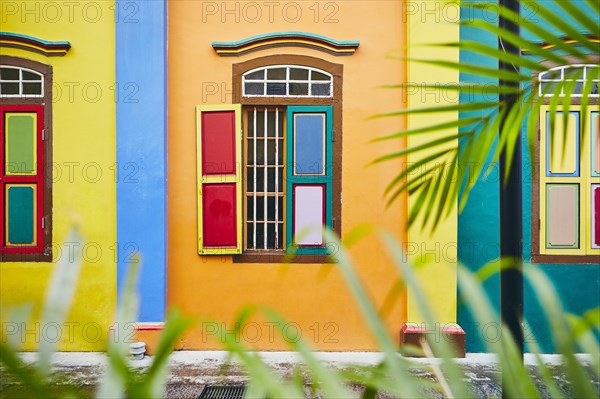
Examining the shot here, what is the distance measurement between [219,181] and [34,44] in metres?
2.28

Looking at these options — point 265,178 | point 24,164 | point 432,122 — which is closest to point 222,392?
point 265,178

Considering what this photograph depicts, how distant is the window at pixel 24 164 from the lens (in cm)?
Answer: 461

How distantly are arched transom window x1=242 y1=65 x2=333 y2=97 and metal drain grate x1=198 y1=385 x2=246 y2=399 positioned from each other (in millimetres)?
2741

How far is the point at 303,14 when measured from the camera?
15.4 ft

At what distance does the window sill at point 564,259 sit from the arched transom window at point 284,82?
267cm

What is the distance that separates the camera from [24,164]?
15.2 ft

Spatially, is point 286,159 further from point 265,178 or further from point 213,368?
point 213,368

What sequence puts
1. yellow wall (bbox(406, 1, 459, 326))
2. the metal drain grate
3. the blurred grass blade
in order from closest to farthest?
the blurred grass blade
the metal drain grate
yellow wall (bbox(406, 1, 459, 326))

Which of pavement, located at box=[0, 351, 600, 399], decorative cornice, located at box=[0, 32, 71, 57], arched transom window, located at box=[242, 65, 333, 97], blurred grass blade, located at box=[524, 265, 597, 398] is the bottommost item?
pavement, located at box=[0, 351, 600, 399]

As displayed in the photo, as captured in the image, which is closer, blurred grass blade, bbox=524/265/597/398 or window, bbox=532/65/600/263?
blurred grass blade, bbox=524/265/597/398

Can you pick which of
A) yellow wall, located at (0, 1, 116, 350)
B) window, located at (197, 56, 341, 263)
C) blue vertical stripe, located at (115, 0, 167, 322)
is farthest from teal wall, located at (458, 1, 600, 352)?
yellow wall, located at (0, 1, 116, 350)

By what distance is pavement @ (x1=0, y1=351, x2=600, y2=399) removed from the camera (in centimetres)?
372

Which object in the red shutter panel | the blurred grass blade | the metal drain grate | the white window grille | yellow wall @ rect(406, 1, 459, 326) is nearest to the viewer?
the blurred grass blade

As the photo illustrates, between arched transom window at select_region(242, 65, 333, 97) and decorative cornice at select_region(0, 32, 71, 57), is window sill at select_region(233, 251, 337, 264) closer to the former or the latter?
arched transom window at select_region(242, 65, 333, 97)
